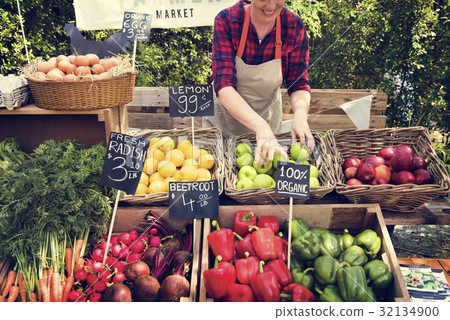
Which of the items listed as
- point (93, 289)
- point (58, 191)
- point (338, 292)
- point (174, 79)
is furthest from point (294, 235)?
point (174, 79)

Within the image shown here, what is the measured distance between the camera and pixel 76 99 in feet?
8.89

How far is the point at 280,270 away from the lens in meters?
1.97

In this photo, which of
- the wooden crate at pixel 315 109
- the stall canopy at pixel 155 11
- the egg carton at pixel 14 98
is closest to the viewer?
the egg carton at pixel 14 98

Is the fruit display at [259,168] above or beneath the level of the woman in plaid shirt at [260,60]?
beneath

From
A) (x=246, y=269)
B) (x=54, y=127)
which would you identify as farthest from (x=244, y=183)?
(x=54, y=127)

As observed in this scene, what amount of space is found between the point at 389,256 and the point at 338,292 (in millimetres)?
379

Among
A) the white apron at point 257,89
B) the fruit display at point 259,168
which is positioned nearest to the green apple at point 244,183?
the fruit display at point 259,168

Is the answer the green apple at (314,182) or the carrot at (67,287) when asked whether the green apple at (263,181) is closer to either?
the green apple at (314,182)

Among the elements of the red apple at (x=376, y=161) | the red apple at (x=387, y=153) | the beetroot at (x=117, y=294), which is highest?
the red apple at (x=387, y=153)

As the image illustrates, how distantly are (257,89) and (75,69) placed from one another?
133 centimetres

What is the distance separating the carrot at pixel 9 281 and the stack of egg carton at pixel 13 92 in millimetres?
1260

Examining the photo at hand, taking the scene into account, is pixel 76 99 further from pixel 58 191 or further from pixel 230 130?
pixel 230 130

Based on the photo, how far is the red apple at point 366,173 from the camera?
2432 mm

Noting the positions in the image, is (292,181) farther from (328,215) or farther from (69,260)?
(69,260)
